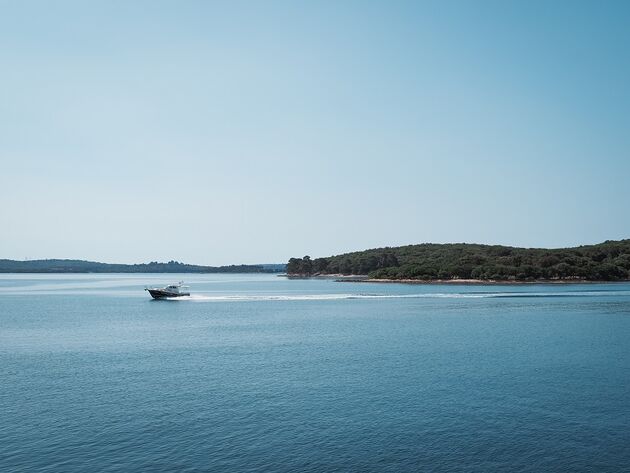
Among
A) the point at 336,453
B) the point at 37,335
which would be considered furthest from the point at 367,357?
the point at 37,335

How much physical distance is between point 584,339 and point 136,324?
63.0 meters

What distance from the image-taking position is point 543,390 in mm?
40594

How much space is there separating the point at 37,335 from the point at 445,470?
204 ft

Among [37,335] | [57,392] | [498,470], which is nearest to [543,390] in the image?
[498,470]

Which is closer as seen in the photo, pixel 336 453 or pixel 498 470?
pixel 498 470

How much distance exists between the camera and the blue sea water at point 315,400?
27531 millimetres

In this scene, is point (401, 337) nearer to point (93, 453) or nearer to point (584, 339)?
point (584, 339)

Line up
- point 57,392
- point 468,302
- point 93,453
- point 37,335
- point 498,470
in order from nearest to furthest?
point 498,470 < point 93,453 < point 57,392 < point 37,335 < point 468,302

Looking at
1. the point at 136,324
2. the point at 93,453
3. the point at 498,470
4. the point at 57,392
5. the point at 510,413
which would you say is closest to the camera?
the point at 498,470

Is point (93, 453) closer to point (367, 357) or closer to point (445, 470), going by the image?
point (445, 470)

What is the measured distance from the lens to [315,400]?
37.9 m

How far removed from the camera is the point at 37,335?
72.0 meters

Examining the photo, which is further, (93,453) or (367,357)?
(367,357)

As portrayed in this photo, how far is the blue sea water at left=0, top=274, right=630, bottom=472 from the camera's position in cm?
2753
